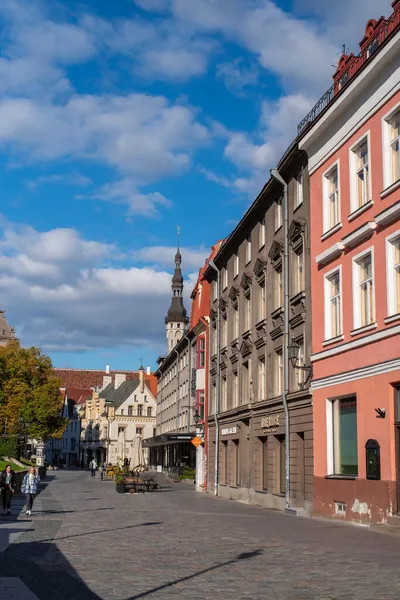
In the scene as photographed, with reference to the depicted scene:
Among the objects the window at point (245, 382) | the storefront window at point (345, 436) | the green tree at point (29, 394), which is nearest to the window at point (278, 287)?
the window at point (245, 382)

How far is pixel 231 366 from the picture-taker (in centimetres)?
3862

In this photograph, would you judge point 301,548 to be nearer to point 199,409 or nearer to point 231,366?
point 231,366

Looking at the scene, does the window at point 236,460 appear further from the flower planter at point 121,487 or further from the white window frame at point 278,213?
the white window frame at point 278,213

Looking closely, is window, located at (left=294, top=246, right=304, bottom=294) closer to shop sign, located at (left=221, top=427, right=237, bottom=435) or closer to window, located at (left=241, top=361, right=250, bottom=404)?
window, located at (left=241, top=361, right=250, bottom=404)

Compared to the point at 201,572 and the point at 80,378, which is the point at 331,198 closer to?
the point at 201,572

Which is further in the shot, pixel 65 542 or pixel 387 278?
pixel 387 278

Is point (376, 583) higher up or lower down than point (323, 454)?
lower down

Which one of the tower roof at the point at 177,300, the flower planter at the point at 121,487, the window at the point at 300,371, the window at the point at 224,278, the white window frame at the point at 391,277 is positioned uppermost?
the tower roof at the point at 177,300

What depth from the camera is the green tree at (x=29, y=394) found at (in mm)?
67625

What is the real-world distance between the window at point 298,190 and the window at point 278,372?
5.87 metres

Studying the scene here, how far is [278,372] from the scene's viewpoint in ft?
98.6

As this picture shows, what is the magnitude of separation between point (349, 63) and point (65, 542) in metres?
16.4

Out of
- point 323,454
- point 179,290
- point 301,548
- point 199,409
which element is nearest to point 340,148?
point 323,454

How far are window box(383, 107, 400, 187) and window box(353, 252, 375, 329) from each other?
2.35m
